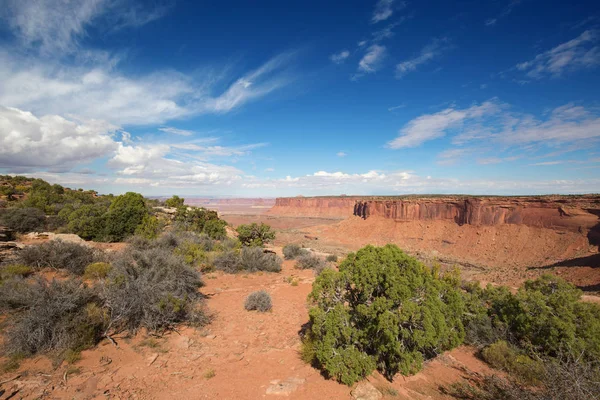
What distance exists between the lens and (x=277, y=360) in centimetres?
612

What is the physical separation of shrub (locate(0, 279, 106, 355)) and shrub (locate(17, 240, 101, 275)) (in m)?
3.76

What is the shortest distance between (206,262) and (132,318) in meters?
7.80

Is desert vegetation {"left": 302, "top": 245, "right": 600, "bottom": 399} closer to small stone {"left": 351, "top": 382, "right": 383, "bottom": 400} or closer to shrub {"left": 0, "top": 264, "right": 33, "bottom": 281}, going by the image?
small stone {"left": 351, "top": 382, "right": 383, "bottom": 400}

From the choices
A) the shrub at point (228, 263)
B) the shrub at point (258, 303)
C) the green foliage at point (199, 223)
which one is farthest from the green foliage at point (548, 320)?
the green foliage at point (199, 223)

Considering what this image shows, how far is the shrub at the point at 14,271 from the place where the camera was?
7645 millimetres

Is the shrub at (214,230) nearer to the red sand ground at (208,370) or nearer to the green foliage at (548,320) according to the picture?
the red sand ground at (208,370)

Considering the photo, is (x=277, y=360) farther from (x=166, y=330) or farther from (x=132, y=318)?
(x=132, y=318)

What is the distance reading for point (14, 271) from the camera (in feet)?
26.7

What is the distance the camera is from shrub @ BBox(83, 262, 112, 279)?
929 cm

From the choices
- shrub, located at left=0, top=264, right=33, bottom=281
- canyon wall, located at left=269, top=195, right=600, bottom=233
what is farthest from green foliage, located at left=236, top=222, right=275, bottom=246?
canyon wall, located at left=269, top=195, right=600, bottom=233

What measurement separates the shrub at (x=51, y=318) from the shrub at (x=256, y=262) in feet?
29.7

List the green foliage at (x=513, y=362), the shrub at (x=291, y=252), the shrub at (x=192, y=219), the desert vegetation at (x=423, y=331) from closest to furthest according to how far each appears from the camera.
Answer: the desert vegetation at (x=423, y=331)
the green foliage at (x=513, y=362)
the shrub at (x=291, y=252)
the shrub at (x=192, y=219)

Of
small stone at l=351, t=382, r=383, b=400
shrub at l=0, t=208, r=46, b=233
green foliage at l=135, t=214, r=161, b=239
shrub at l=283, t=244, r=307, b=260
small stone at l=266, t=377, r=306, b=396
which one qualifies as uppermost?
shrub at l=0, t=208, r=46, b=233

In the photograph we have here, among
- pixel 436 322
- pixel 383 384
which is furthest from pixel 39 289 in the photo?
pixel 436 322
